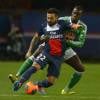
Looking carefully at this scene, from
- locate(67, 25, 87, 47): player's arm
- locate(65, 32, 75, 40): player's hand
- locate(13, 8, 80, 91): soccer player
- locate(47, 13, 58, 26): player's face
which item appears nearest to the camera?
locate(47, 13, 58, 26): player's face

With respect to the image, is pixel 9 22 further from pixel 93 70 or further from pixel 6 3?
pixel 93 70

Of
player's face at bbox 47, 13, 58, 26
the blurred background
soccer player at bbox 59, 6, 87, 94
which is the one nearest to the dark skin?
soccer player at bbox 59, 6, 87, 94


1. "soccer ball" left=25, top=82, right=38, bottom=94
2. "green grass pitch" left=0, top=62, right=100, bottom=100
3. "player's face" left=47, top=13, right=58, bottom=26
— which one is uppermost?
"player's face" left=47, top=13, right=58, bottom=26

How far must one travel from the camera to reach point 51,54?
659 inches

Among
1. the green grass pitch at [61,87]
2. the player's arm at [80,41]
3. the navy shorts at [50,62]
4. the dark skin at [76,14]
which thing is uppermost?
the dark skin at [76,14]

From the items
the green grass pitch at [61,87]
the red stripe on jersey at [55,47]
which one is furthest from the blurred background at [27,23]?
the red stripe on jersey at [55,47]

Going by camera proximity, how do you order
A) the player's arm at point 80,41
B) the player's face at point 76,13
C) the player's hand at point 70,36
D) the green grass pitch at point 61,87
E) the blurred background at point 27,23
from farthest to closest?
the blurred background at point 27,23, the player's face at point 76,13, the player's hand at point 70,36, the player's arm at point 80,41, the green grass pitch at point 61,87

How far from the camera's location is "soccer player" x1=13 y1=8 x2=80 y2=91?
656 inches

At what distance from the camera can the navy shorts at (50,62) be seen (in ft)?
54.7

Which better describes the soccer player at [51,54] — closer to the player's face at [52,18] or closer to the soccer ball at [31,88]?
the player's face at [52,18]

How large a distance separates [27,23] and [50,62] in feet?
61.0

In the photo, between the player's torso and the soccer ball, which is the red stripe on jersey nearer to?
the player's torso

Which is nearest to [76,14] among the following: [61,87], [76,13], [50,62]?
[76,13]

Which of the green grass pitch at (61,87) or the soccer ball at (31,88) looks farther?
the soccer ball at (31,88)
